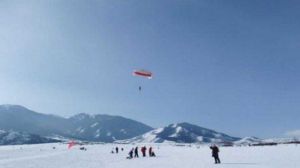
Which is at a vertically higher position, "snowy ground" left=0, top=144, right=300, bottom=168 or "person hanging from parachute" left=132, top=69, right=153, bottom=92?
"person hanging from parachute" left=132, top=69, right=153, bottom=92

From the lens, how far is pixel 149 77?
152ft

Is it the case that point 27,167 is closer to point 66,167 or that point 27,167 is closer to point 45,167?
point 45,167

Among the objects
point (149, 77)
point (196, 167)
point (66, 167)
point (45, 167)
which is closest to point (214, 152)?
point (196, 167)

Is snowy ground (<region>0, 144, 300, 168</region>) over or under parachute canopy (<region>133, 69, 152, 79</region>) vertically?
under

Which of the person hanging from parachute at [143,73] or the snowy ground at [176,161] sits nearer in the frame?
the snowy ground at [176,161]

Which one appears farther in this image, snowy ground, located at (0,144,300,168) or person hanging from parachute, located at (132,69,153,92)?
person hanging from parachute, located at (132,69,153,92)

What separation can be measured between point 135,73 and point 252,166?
23581mm

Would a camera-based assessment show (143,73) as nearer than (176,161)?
No

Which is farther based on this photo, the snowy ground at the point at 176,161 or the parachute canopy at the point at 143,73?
the parachute canopy at the point at 143,73

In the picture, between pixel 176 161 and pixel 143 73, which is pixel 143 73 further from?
pixel 176 161

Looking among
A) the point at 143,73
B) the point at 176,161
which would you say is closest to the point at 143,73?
the point at 143,73

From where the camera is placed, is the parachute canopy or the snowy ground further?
the parachute canopy

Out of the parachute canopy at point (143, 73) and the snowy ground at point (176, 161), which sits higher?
the parachute canopy at point (143, 73)

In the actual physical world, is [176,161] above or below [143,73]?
below
